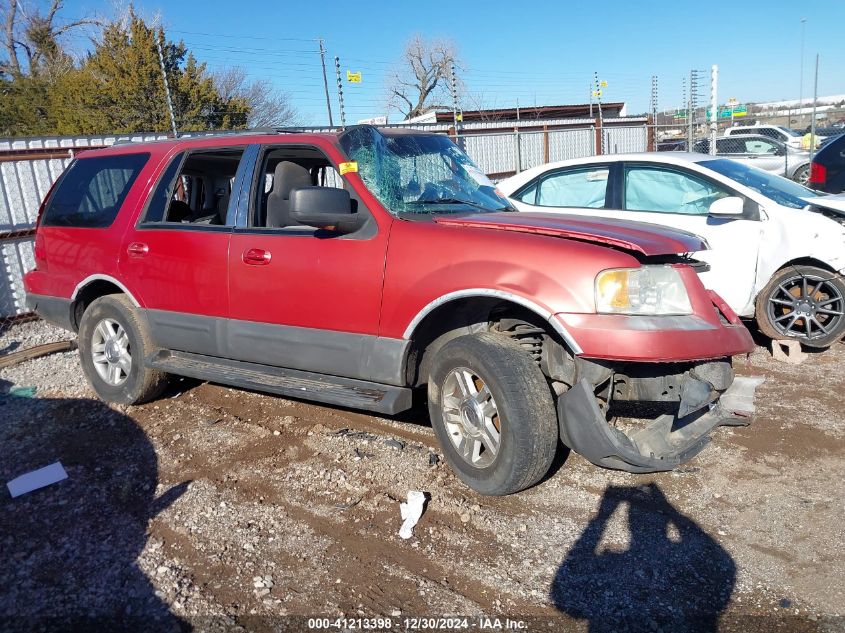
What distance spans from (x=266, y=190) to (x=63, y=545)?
2501 millimetres

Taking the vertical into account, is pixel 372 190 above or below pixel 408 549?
above

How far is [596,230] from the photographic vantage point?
143 inches

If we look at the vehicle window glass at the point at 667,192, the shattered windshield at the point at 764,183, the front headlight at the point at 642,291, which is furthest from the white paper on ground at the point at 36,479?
the shattered windshield at the point at 764,183

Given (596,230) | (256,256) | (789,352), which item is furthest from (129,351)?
(789,352)

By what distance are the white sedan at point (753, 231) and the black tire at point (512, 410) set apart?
108 inches

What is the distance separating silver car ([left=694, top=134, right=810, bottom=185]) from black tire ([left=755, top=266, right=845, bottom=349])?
37.5ft

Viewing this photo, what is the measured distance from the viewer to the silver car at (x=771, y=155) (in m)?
17.5

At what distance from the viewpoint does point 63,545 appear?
349 centimetres

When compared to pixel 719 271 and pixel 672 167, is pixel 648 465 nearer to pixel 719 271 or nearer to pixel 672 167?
pixel 719 271

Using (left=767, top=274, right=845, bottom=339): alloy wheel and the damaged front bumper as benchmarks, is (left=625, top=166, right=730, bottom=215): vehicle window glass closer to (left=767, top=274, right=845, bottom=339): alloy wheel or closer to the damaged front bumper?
(left=767, top=274, right=845, bottom=339): alloy wheel

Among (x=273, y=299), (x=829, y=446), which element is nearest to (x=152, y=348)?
(x=273, y=299)

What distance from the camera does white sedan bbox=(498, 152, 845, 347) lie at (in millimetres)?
5855

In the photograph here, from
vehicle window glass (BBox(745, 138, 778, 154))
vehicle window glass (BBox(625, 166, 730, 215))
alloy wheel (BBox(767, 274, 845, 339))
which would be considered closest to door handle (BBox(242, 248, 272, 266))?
vehicle window glass (BBox(625, 166, 730, 215))

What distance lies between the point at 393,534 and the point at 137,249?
294cm
